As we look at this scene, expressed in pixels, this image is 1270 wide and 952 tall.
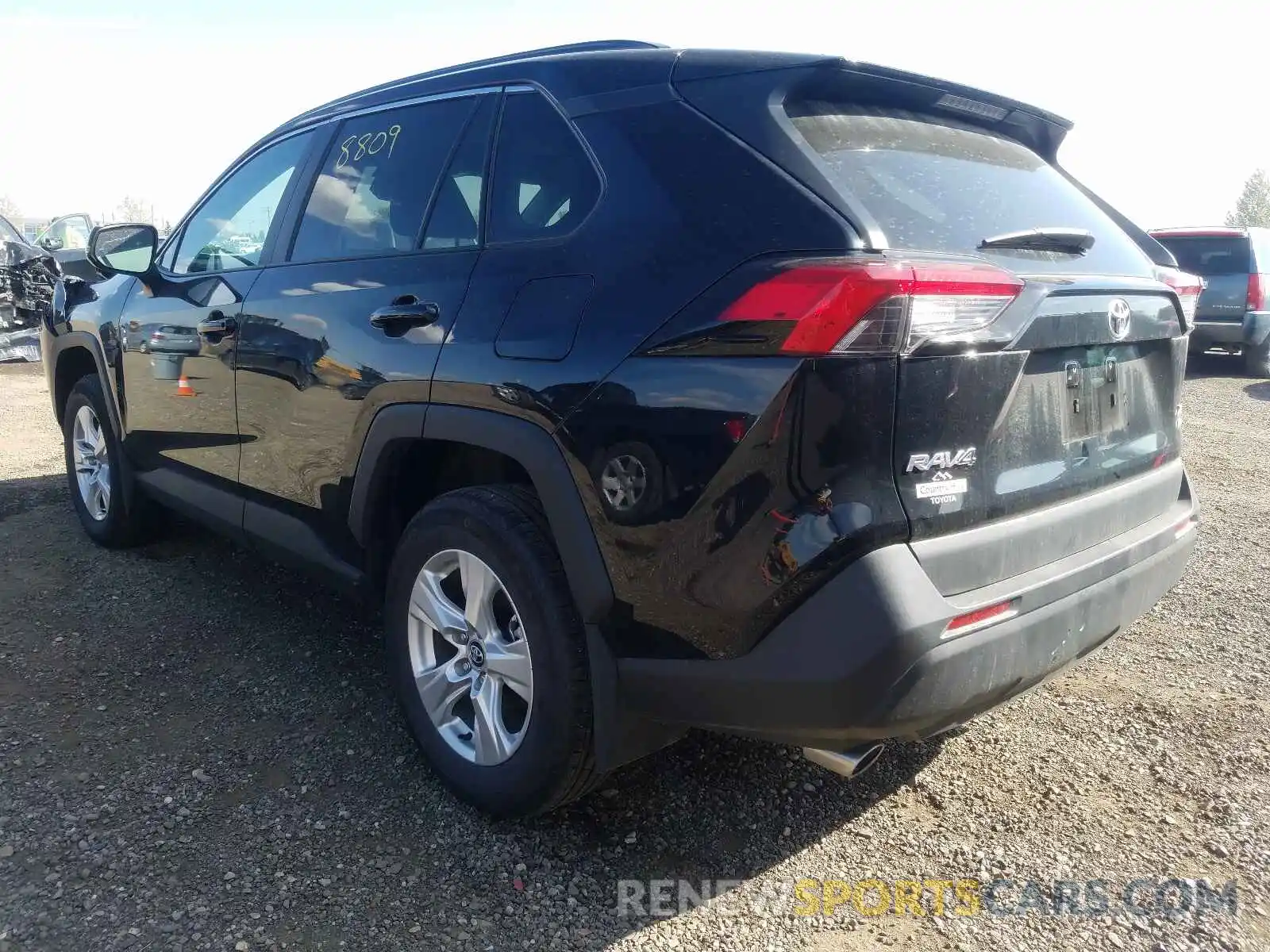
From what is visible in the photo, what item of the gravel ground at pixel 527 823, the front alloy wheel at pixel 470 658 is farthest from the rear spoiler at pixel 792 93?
the gravel ground at pixel 527 823

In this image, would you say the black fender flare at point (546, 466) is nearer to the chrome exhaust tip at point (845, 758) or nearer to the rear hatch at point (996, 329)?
the chrome exhaust tip at point (845, 758)

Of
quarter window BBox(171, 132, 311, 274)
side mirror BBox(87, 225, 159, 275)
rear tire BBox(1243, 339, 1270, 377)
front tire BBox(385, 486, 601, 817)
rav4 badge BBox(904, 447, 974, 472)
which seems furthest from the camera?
rear tire BBox(1243, 339, 1270, 377)

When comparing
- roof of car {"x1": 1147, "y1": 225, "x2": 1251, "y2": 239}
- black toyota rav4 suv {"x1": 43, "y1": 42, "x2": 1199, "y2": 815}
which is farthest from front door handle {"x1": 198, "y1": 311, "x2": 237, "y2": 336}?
roof of car {"x1": 1147, "y1": 225, "x2": 1251, "y2": 239}

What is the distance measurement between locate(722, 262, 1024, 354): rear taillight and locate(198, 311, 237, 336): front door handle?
2.17 meters

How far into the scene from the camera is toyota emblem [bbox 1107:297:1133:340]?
229 centimetres

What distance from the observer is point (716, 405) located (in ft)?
6.21

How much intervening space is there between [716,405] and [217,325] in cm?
226

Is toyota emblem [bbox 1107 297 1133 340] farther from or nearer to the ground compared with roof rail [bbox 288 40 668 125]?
nearer to the ground

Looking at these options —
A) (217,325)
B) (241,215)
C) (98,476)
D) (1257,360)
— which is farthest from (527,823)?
(1257,360)

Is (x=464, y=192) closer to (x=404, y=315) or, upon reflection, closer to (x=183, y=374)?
(x=404, y=315)

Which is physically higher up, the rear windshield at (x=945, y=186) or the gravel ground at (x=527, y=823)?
the rear windshield at (x=945, y=186)

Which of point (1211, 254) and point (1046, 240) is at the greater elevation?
point (1046, 240)

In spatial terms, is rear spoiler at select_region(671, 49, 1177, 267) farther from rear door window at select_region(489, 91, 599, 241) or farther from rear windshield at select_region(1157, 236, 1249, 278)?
rear windshield at select_region(1157, 236, 1249, 278)

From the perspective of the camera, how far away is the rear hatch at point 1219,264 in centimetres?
1127
